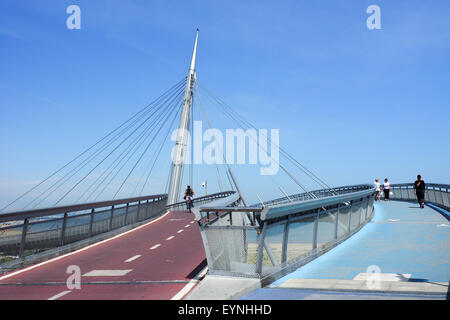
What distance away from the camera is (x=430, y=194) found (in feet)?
90.6

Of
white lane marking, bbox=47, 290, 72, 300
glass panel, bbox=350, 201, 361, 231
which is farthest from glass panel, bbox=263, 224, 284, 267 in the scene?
glass panel, bbox=350, 201, 361, 231

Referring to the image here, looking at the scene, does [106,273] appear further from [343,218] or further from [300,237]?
[343,218]

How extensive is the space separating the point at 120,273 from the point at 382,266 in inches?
216

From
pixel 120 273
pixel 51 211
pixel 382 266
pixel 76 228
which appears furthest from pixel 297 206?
pixel 76 228

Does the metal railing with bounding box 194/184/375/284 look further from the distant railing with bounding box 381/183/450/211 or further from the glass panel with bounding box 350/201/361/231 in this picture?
the distant railing with bounding box 381/183/450/211

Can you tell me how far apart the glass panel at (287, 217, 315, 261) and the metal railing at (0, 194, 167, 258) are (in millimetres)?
6601

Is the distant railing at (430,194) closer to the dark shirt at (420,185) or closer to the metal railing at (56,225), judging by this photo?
the dark shirt at (420,185)

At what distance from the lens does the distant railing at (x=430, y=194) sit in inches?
880

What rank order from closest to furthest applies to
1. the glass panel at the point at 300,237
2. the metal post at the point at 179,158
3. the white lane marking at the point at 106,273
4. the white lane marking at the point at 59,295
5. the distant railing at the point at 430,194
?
the white lane marking at the point at 59,295 → the glass panel at the point at 300,237 → the white lane marking at the point at 106,273 → the distant railing at the point at 430,194 → the metal post at the point at 179,158

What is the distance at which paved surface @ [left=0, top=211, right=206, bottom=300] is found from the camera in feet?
25.4

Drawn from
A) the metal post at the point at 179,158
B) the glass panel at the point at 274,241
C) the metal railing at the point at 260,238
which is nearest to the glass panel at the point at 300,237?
the metal railing at the point at 260,238

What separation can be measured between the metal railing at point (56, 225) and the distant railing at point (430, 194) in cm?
1522
